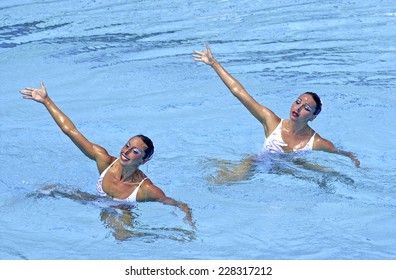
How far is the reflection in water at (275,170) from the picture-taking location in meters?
8.41

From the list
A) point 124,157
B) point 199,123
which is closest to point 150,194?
point 124,157

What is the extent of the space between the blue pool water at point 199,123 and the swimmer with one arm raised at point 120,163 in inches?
7.5

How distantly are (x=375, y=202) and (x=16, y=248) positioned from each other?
3.27 metres

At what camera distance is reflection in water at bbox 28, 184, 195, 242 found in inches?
291

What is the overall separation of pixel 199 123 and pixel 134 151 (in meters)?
2.59

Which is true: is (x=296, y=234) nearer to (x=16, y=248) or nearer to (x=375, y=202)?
(x=375, y=202)

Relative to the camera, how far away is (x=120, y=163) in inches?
297

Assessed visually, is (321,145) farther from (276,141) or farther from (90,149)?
(90,149)

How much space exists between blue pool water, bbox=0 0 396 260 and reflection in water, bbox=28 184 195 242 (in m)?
0.01

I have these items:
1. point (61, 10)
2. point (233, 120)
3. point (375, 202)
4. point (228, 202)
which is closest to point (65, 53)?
point (61, 10)

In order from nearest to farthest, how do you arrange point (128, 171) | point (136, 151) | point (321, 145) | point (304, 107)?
point (136, 151)
point (128, 171)
point (304, 107)
point (321, 145)

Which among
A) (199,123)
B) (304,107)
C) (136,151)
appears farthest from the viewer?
(199,123)

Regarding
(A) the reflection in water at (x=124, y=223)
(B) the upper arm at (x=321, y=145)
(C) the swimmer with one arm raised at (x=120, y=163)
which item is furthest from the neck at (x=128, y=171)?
(B) the upper arm at (x=321, y=145)
